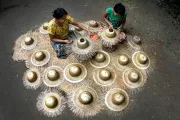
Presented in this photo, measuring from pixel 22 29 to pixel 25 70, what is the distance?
96cm

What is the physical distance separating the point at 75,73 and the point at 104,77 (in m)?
0.44

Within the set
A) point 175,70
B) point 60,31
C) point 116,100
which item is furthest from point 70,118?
point 175,70

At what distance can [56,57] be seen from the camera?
11.3ft

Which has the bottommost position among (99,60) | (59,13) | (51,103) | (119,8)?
(51,103)

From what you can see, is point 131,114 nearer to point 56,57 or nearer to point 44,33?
point 56,57

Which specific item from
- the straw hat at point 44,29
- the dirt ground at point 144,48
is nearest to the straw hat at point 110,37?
the dirt ground at point 144,48

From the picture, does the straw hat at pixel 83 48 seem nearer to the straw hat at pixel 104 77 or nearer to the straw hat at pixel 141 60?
the straw hat at pixel 104 77

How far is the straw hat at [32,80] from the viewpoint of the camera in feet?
10.6

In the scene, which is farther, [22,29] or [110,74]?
[22,29]

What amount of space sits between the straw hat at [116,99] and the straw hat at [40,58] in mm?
1139

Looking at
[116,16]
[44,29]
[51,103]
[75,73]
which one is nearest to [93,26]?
[116,16]

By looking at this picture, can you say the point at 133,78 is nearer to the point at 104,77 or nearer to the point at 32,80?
the point at 104,77

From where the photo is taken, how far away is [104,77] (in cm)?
318

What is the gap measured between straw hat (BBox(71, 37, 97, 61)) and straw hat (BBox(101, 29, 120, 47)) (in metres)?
0.22
